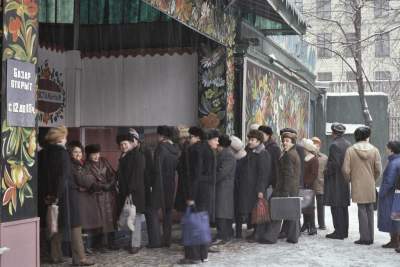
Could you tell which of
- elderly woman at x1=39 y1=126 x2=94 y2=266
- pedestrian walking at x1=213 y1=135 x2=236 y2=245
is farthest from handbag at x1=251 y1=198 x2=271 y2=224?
elderly woman at x1=39 y1=126 x2=94 y2=266

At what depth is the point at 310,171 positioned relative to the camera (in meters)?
9.79

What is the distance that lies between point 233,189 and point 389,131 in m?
14.5

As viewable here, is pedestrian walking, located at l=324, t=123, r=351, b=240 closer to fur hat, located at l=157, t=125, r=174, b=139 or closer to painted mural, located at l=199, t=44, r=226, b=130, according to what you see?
painted mural, located at l=199, t=44, r=226, b=130

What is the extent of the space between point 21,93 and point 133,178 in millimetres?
3076

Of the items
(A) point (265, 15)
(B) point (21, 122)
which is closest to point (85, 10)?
(A) point (265, 15)

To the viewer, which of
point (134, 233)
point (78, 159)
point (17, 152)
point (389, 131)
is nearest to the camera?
point (17, 152)

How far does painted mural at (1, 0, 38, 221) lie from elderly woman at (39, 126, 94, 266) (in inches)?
51.8

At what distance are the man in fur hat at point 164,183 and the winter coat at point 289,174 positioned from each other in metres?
1.58

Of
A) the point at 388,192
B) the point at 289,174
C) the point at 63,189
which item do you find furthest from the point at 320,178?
the point at 63,189

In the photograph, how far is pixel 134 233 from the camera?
27.1ft

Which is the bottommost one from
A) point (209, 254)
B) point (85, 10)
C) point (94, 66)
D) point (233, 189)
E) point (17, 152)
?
point (209, 254)

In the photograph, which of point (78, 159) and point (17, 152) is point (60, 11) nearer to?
point (78, 159)

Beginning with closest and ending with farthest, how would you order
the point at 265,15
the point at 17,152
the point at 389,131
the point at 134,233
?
the point at 17,152 → the point at 134,233 → the point at 265,15 → the point at 389,131

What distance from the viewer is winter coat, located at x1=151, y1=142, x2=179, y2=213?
8555 mm
